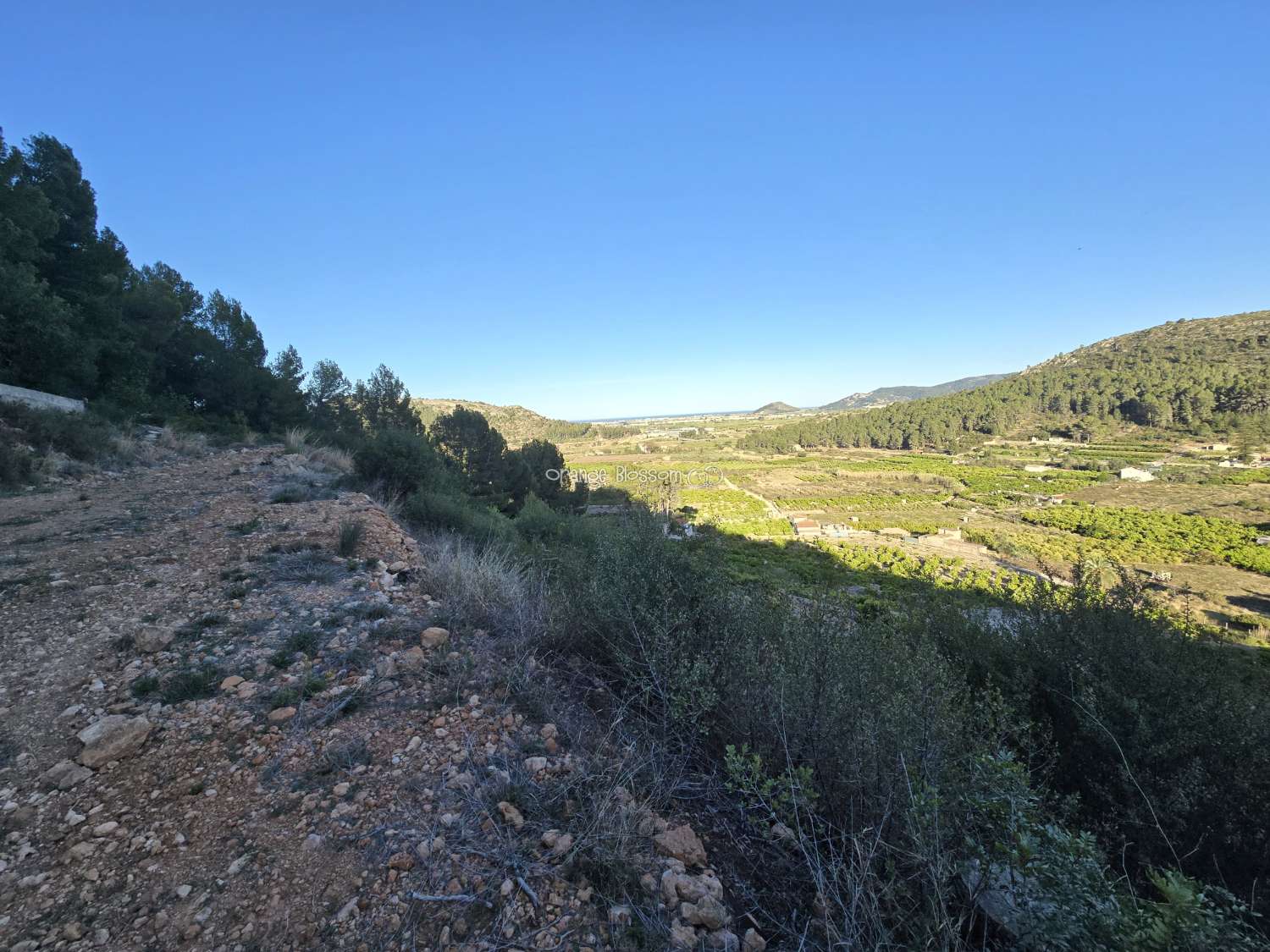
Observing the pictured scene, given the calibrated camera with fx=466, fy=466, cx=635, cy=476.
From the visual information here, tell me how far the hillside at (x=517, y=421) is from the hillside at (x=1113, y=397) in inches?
1704

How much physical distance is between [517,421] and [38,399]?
3188 inches

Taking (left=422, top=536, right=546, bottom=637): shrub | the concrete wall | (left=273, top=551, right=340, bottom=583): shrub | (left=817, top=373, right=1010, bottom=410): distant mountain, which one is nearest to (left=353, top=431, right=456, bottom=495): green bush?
(left=273, top=551, right=340, bottom=583): shrub

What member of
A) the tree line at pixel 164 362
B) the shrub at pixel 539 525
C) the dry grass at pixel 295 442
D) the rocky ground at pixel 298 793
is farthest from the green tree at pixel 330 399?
the rocky ground at pixel 298 793

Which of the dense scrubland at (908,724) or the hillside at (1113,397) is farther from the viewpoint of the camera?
the hillside at (1113,397)

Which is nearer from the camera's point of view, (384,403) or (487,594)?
(487,594)

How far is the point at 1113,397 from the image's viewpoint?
172ft

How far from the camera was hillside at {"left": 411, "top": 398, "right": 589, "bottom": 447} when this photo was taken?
77131 mm

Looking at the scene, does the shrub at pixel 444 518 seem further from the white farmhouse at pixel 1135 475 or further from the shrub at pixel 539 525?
the white farmhouse at pixel 1135 475

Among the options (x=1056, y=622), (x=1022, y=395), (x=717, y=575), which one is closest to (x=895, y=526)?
(x=1056, y=622)

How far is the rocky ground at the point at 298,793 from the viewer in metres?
1.71

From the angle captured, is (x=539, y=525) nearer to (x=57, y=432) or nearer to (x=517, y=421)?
(x=57, y=432)

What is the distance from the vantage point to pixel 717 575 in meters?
3.89

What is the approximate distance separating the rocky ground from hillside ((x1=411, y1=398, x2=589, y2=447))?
223 feet

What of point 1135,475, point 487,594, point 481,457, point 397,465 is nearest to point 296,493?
point 397,465
